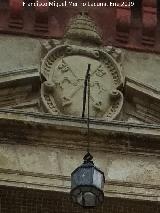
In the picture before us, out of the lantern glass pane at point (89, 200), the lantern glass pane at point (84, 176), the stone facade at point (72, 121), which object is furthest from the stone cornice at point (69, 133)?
the lantern glass pane at point (89, 200)

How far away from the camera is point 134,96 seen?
12461mm

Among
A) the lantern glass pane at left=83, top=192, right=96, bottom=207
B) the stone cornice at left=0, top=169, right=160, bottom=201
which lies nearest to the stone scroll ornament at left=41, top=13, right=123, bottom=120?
the stone cornice at left=0, top=169, right=160, bottom=201

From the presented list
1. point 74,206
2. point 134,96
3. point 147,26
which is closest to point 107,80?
point 134,96

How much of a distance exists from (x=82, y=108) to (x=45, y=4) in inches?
72.4

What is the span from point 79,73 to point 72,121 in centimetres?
94

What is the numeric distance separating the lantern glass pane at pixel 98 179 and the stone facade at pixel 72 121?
0.97m

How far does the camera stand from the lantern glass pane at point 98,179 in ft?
33.1

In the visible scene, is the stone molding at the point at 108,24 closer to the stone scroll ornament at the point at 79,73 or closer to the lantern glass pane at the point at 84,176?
the stone scroll ornament at the point at 79,73

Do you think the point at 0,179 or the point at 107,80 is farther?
the point at 107,80

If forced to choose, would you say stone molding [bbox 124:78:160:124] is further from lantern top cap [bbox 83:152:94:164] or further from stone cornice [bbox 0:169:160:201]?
lantern top cap [bbox 83:152:94:164]

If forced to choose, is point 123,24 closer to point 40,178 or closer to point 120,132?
point 120,132

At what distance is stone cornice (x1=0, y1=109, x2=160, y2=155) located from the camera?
1162cm

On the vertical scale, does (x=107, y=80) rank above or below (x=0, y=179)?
above

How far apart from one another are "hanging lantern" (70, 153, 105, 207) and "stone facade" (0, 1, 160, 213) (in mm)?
1000
